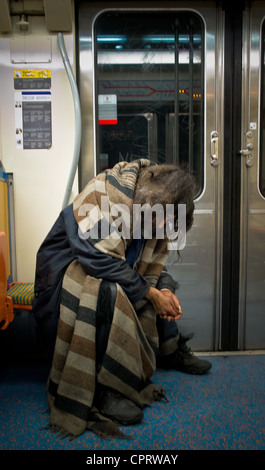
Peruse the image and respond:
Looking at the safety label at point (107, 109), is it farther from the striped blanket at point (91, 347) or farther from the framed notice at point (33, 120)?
the striped blanket at point (91, 347)

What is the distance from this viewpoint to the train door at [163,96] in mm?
2395

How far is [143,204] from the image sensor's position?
1798mm

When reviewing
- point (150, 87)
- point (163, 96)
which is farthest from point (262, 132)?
point (150, 87)

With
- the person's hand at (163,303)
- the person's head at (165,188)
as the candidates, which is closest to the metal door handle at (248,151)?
the person's head at (165,188)

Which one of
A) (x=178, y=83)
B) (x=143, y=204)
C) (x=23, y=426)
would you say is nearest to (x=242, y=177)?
(x=178, y=83)

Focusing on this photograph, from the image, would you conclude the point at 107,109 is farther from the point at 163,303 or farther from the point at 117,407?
the point at 117,407

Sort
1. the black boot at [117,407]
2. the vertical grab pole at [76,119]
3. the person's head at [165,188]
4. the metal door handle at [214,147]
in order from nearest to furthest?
1. the black boot at [117,407]
2. the person's head at [165,188]
3. the vertical grab pole at [76,119]
4. the metal door handle at [214,147]

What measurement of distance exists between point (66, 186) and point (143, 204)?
751mm

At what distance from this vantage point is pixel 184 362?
7.45ft

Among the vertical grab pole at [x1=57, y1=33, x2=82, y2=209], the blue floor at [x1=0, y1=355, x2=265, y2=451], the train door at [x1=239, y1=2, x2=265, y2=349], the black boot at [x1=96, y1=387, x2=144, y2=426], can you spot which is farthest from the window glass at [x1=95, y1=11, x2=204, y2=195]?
the black boot at [x1=96, y1=387, x2=144, y2=426]

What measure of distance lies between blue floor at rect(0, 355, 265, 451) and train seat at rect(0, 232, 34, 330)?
404mm

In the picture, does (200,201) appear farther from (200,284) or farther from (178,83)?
(178,83)

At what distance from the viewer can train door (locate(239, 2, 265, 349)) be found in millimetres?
2410

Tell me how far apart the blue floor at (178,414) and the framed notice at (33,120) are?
1439mm
